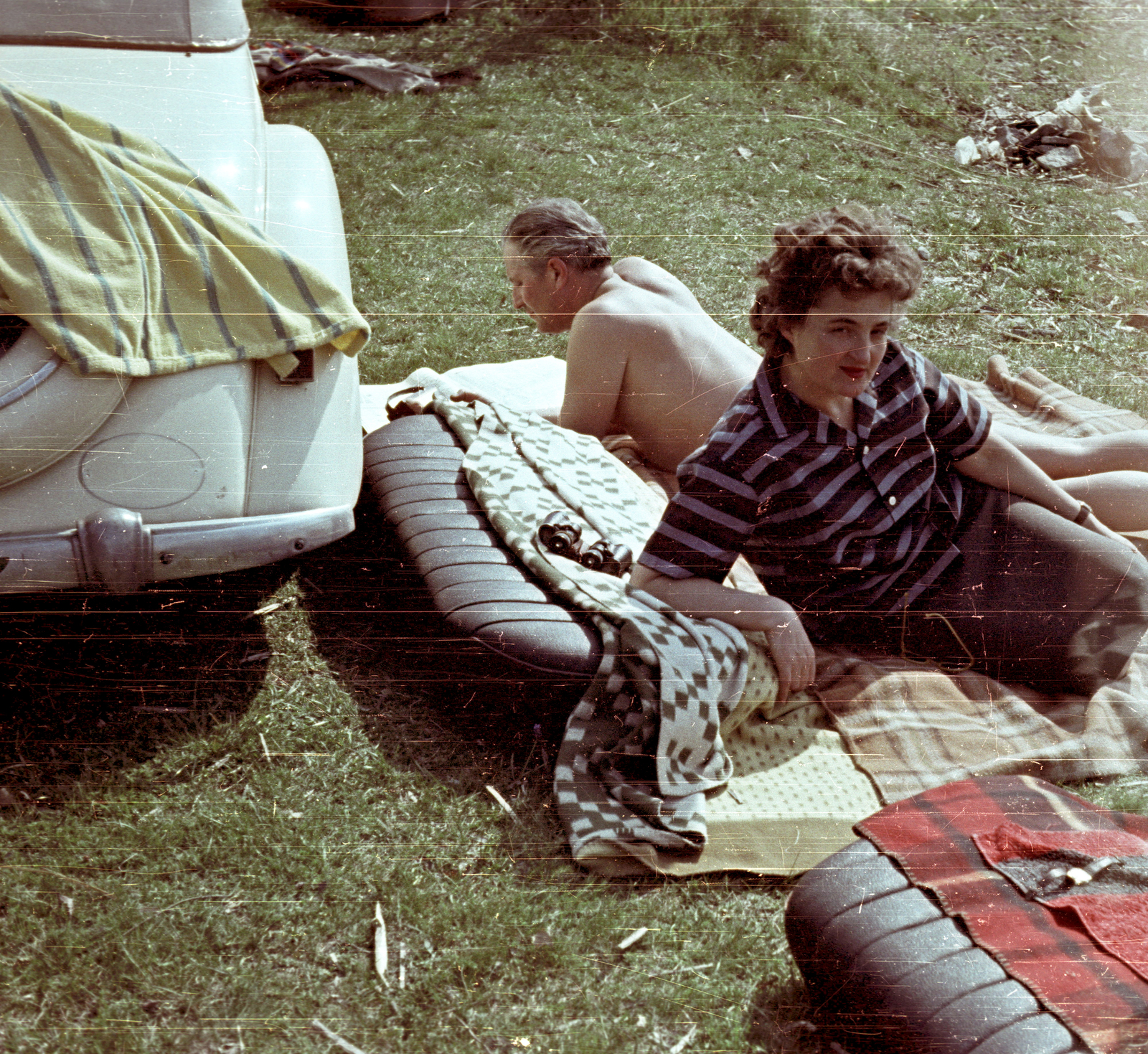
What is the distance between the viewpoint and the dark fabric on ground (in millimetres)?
1836

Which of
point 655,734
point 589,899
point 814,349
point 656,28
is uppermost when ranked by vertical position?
point 656,28

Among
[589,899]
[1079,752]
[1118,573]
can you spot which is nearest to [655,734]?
[589,899]

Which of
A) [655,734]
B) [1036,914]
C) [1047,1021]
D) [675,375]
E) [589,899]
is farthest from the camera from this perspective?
[675,375]

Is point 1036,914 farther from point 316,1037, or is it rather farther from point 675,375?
point 675,375

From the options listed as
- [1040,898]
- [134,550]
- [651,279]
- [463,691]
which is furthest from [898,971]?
[651,279]

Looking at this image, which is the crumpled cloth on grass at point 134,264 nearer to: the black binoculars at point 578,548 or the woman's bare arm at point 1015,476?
the black binoculars at point 578,548

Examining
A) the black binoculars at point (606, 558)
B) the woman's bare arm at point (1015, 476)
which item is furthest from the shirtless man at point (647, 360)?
the black binoculars at point (606, 558)

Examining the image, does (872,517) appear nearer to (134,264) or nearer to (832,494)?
(832,494)

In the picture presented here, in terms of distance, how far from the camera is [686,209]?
10.0 ft

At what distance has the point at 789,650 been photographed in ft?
5.65

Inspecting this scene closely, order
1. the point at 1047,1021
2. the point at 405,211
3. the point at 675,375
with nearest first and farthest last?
the point at 1047,1021, the point at 675,375, the point at 405,211

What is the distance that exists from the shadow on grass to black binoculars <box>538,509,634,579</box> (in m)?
0.60

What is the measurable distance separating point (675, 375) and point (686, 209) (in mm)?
1057

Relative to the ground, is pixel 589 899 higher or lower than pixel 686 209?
lower
